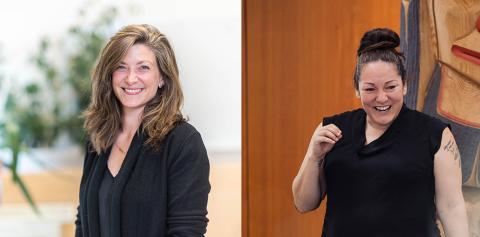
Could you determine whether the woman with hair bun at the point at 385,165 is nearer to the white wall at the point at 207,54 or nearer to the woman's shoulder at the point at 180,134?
the woman's shoulder at the point at 180,134

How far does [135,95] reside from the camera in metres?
1.76

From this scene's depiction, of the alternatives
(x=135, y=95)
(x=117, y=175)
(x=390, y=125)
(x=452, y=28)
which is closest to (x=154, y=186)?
(x=117, y=175)

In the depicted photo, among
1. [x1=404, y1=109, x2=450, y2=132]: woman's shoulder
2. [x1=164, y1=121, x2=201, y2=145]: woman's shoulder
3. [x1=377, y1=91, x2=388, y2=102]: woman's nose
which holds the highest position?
[x1=377, y1=91, x2=388, y2=102]: woman's nose

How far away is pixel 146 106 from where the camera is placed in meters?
1.77

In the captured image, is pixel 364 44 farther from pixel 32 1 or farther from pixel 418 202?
pixel 32 1

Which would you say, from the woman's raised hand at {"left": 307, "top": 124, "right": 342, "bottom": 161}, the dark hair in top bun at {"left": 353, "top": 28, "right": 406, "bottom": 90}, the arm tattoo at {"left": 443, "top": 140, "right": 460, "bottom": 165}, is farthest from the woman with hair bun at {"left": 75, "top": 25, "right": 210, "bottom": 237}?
the arm tattoo at {"left": 443, "top": 140, "right": 460, "bottom": 165}

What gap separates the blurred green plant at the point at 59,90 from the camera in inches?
92.8

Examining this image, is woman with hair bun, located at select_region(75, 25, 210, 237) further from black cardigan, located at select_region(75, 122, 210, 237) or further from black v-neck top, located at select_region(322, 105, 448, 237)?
black v-neck top, located at select_region(322, 105, 448, 237)

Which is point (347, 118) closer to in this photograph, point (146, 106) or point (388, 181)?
point (388, 181)

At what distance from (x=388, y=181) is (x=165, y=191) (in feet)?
1.99

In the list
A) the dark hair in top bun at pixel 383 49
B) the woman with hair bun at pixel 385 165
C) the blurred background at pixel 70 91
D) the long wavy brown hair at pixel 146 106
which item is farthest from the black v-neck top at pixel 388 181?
the blurred background at pixel 70 91

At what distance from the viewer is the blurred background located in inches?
92.2

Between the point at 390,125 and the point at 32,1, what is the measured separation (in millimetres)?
1450

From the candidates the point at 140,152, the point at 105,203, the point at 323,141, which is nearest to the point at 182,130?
the point at 140,152
